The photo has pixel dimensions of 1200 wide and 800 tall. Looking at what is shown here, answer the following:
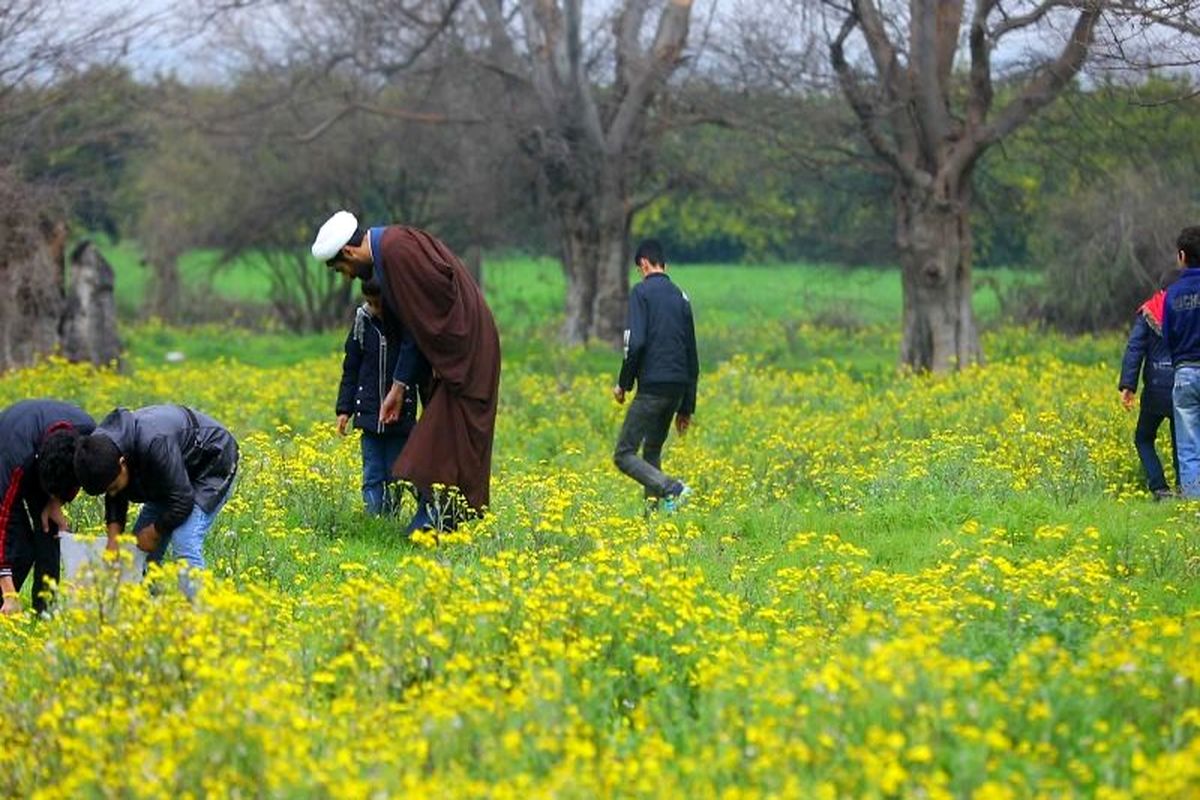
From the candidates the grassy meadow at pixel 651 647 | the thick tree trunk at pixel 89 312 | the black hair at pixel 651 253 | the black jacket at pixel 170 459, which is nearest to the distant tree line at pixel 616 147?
the thick tree trunk at pixel 89 312

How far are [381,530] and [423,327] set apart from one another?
54.0 inches

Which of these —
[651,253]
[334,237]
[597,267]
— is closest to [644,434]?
[651,253]

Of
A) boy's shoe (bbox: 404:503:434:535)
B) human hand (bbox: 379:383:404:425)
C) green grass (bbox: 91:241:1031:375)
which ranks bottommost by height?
green grass (bbox: 91:241:1031:375)

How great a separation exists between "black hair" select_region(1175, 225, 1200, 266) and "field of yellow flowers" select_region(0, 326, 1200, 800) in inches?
61.7

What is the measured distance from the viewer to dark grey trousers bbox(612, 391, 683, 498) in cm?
1217

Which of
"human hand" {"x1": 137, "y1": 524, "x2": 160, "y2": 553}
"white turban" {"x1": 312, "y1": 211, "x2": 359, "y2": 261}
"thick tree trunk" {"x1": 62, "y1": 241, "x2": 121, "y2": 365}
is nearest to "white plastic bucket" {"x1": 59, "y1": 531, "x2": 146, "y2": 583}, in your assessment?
"human hand" {"x1": 137, "y1": 524, "x2": 160, "y2": 553}

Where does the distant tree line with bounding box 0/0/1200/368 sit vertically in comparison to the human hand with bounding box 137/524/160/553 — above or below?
above

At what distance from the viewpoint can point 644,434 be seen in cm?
1237

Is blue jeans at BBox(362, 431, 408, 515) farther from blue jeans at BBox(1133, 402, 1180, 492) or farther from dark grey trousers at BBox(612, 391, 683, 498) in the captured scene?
blue jeans at BBox(1133, 402, 1180, 492)

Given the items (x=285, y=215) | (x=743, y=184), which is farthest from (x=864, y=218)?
(x=285, y=215)

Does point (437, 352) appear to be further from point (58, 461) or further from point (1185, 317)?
point (1185, 317)

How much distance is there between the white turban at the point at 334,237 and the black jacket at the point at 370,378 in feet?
3.27

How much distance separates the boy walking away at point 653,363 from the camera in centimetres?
1212

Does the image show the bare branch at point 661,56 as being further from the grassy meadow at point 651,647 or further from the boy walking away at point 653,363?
the boy walking away at point 653,363
